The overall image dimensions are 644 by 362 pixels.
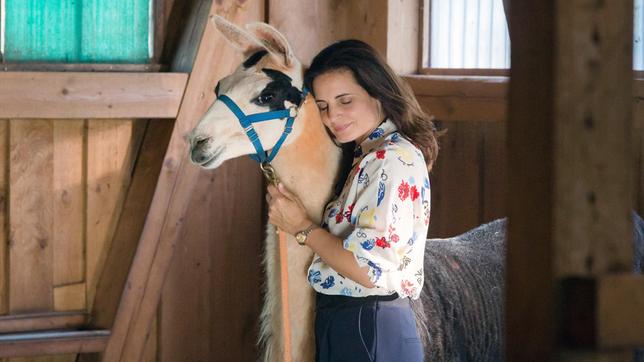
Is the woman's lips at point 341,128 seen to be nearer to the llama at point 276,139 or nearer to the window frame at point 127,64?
the llama at point 276,139

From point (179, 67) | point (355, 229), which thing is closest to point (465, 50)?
point (179, 67)

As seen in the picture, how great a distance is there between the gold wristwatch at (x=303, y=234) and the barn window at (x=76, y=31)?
2048mm

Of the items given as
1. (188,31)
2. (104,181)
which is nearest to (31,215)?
(104,181)

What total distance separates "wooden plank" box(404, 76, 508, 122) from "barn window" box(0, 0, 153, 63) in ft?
3.86

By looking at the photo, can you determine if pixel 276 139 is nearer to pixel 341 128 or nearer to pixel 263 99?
pixel 263 99

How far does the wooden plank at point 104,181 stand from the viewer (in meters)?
4.41

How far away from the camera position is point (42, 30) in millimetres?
4254

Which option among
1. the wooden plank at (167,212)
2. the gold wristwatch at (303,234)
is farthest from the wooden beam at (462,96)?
the gold wristwatch at (303,234)

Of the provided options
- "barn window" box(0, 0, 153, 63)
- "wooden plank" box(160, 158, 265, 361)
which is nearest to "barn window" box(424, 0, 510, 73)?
"wooden plank" box(160, 158, 265, 361)

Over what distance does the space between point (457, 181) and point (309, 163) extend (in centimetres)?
175

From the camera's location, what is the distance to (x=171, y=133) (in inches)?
167

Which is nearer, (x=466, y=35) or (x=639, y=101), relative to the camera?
(x=639, y=101)

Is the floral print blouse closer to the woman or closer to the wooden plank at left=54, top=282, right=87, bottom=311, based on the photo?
the woman

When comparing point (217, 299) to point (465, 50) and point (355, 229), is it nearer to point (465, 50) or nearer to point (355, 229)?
point (465, 50)
